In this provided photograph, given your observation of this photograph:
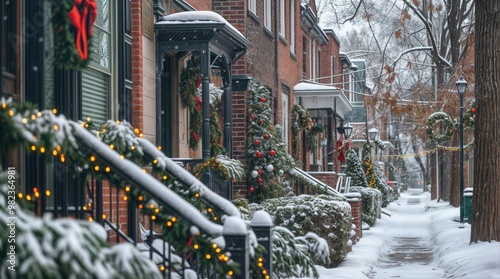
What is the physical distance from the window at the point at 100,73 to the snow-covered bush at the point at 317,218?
4.30 meters

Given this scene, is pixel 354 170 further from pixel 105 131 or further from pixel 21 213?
pixel 21 213

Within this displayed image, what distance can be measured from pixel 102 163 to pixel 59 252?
8.25 feet

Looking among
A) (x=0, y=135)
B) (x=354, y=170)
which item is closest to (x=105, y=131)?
(x=0, y=135)

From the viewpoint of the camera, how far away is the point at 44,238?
3643 mm

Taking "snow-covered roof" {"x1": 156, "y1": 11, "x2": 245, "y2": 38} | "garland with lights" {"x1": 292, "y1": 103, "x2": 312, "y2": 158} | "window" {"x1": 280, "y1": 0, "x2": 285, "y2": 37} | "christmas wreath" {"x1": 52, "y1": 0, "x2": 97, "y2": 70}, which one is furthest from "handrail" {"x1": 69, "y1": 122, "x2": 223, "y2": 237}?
"garland with lights" {"x1": 292, "y1": 103, "x2": 312, "y2": 158}

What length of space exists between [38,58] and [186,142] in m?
6.79

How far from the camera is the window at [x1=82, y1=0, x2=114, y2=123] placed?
8.84 m

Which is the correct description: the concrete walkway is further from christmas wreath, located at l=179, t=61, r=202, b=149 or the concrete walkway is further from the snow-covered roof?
the snow-covered roof

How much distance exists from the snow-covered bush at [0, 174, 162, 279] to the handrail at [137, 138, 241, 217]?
9.60ft

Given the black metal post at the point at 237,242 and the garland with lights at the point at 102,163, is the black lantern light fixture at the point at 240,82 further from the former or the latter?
the black metal post at the point at 237,242

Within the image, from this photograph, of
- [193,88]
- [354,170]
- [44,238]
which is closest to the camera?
[44,238]

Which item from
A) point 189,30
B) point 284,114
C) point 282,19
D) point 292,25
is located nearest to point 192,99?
point 189,30

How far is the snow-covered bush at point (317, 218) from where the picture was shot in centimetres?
1282

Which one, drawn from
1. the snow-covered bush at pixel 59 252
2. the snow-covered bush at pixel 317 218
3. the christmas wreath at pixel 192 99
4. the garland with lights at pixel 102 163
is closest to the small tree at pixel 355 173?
the snow-covered bush at pixel 317 218
